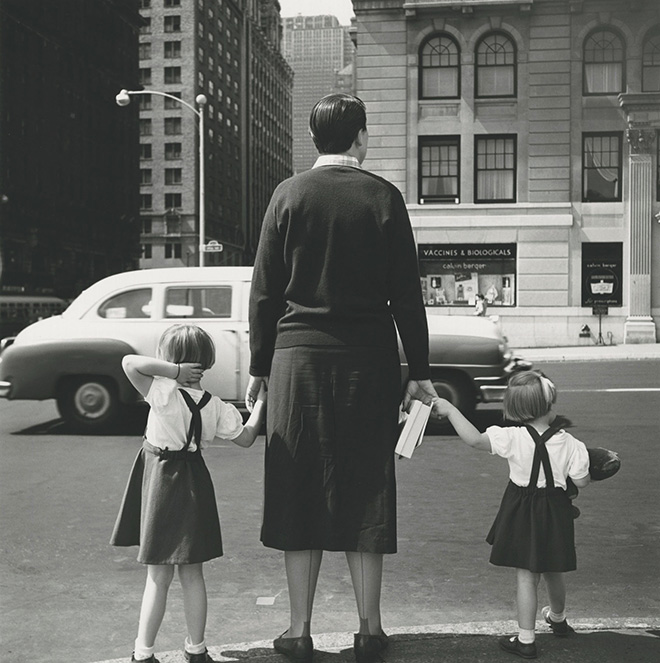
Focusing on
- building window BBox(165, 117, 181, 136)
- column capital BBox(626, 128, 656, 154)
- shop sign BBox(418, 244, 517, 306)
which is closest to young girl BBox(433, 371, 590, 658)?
column capital BBox(626, 128, 656, 154)

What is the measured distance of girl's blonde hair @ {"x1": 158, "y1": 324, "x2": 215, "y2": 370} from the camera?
122 inches

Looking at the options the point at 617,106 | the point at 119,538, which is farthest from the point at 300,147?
the point at 617,106

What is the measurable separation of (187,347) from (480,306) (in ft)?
53.9

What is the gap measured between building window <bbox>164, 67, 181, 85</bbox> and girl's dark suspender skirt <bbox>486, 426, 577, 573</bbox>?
7646 cm

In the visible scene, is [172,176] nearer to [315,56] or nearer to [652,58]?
[652,58]

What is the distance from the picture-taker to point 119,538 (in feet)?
10.3

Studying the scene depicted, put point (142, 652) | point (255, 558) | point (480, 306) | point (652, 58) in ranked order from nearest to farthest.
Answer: point (142, 652)
point (255, 558)
point (652, 58)
point (480, 306)

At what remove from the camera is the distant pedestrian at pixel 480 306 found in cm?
1906

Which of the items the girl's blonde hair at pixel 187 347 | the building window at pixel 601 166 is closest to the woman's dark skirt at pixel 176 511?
the girl's blonde hair at pixel 187 347

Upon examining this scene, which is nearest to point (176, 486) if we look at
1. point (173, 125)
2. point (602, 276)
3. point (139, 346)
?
point (139, 346)

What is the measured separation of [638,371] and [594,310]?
198 cm

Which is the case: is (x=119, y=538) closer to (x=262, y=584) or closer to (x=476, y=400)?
(x=262, y=584)

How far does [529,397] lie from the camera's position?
123 inches

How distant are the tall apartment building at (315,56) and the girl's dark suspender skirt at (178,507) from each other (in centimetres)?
186
